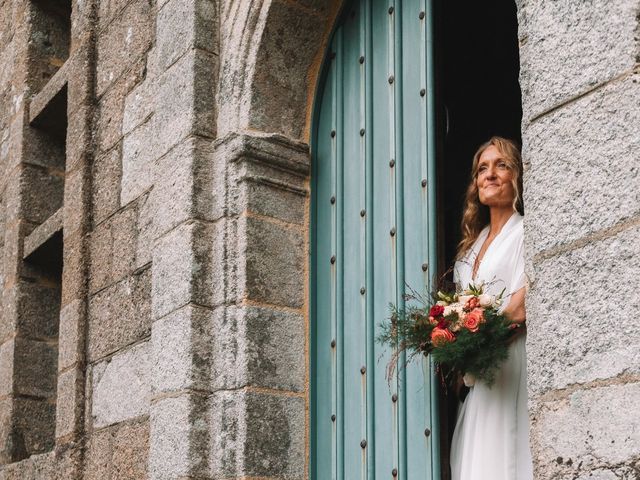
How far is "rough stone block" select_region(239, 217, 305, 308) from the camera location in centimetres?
422

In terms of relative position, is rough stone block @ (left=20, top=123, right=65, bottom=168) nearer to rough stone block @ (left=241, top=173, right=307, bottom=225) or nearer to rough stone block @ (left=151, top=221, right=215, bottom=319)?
rough stone block @ (left=151, top=221, right=215, bottom=319)

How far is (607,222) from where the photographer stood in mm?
2641

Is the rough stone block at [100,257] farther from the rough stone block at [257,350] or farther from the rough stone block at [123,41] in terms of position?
the rough stone block at [257,350]

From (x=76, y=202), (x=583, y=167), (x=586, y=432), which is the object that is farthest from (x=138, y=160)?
(x=586, y=432)

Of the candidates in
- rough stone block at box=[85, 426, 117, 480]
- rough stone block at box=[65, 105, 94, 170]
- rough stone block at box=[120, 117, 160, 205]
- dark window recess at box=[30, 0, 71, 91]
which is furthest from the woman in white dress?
dark window recess at box=[30, 0, 71, 91]

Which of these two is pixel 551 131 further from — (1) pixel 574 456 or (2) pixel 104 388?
(2) pixel 104 388

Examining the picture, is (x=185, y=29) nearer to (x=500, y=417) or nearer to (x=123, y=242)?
(x=123, y=242)

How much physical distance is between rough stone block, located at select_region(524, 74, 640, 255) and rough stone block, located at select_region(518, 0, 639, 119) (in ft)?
0.14

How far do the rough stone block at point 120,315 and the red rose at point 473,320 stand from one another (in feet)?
5.82

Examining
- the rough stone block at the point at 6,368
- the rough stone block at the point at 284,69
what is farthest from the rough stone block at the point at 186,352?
the rough stone block at the point at 6,368

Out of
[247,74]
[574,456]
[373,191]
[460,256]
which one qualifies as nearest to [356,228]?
[373,191]

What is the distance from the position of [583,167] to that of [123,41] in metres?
3.17

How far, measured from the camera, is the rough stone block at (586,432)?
2480mm

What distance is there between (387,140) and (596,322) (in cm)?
171
